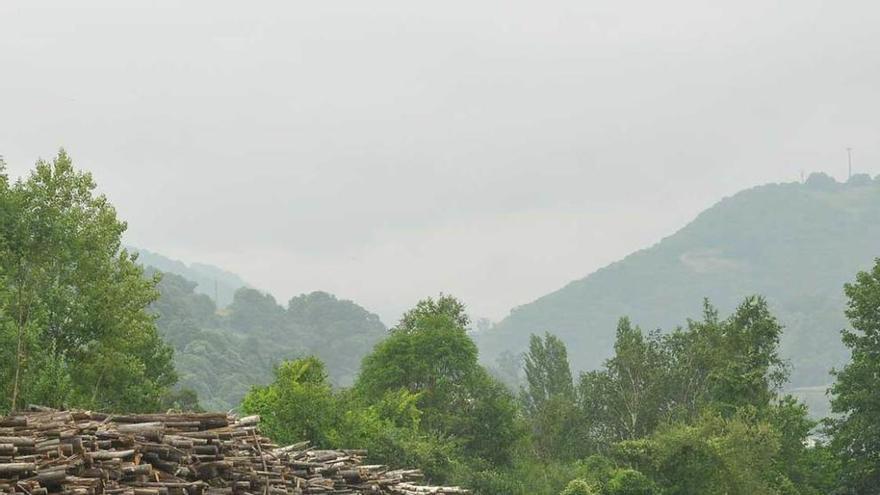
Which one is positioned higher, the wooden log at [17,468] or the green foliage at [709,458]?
the wooden log at [17,468]

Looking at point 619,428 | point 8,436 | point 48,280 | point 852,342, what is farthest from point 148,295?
point 619,428

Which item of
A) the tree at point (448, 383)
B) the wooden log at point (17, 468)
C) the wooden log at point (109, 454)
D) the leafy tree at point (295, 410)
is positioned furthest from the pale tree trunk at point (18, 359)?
the tree at point (448, 383)

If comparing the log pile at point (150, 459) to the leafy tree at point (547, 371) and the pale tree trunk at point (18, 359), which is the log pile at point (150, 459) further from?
the leafy tree at point (547, 371)

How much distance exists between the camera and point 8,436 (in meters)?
19.2

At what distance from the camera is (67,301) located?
36.0m

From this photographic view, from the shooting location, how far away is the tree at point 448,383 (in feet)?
221

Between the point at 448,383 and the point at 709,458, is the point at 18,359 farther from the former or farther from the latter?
the point at 448,383

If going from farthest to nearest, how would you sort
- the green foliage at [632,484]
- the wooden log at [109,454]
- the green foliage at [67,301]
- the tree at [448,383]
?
the tree at [448,383] → the green foliage at [632,484] → the green foliage at [67,301] → the wooden log at [109,454]

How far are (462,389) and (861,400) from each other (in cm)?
2381

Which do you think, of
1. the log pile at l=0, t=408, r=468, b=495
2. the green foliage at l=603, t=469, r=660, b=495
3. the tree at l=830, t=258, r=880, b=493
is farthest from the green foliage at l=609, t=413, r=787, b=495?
the log pile at l=0, t=408, r=468, b=495

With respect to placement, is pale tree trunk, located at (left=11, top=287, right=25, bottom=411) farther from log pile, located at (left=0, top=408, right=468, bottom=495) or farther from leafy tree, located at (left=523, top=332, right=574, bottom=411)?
leafy tree, located at (left=523, top=332, right=574, bottom=411)

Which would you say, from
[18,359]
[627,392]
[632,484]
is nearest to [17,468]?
[18,359]

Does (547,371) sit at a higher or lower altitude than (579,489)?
higher

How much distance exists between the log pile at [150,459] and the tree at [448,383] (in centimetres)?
3898
